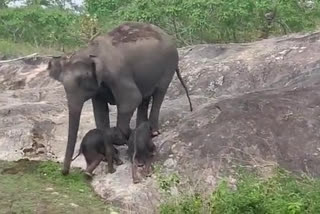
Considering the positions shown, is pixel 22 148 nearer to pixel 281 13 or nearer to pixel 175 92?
pixel 175 92

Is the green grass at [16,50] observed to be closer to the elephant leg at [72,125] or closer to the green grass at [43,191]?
the green grass at [43,191]

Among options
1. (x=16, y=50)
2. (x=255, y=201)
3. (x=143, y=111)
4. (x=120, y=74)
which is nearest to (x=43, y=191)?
(x=120, y=74)

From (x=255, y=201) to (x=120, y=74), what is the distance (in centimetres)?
306

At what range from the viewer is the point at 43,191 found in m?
7.66

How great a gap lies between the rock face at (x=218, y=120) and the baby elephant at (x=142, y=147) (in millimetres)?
122

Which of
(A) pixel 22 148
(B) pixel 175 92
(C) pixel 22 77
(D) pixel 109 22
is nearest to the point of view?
(A) pixel 22 148

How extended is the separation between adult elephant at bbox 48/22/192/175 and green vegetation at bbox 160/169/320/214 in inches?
84.7

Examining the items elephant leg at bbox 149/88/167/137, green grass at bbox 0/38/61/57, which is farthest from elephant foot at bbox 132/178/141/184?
green grass at bbox 0/38/61/57

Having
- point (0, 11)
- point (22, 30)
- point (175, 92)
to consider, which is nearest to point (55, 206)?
point (175, 92)

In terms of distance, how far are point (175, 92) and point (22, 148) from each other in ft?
10.2

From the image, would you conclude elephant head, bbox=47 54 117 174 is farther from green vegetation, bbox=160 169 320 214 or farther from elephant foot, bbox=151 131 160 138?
green vegetation, bbox=160 169 320 214

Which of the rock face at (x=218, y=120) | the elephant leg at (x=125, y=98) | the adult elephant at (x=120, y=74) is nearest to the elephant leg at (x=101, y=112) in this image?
the adult elephant at (x=120, y=74)

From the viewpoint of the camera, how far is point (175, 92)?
11516 millimetres

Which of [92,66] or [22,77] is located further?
[22,77]
